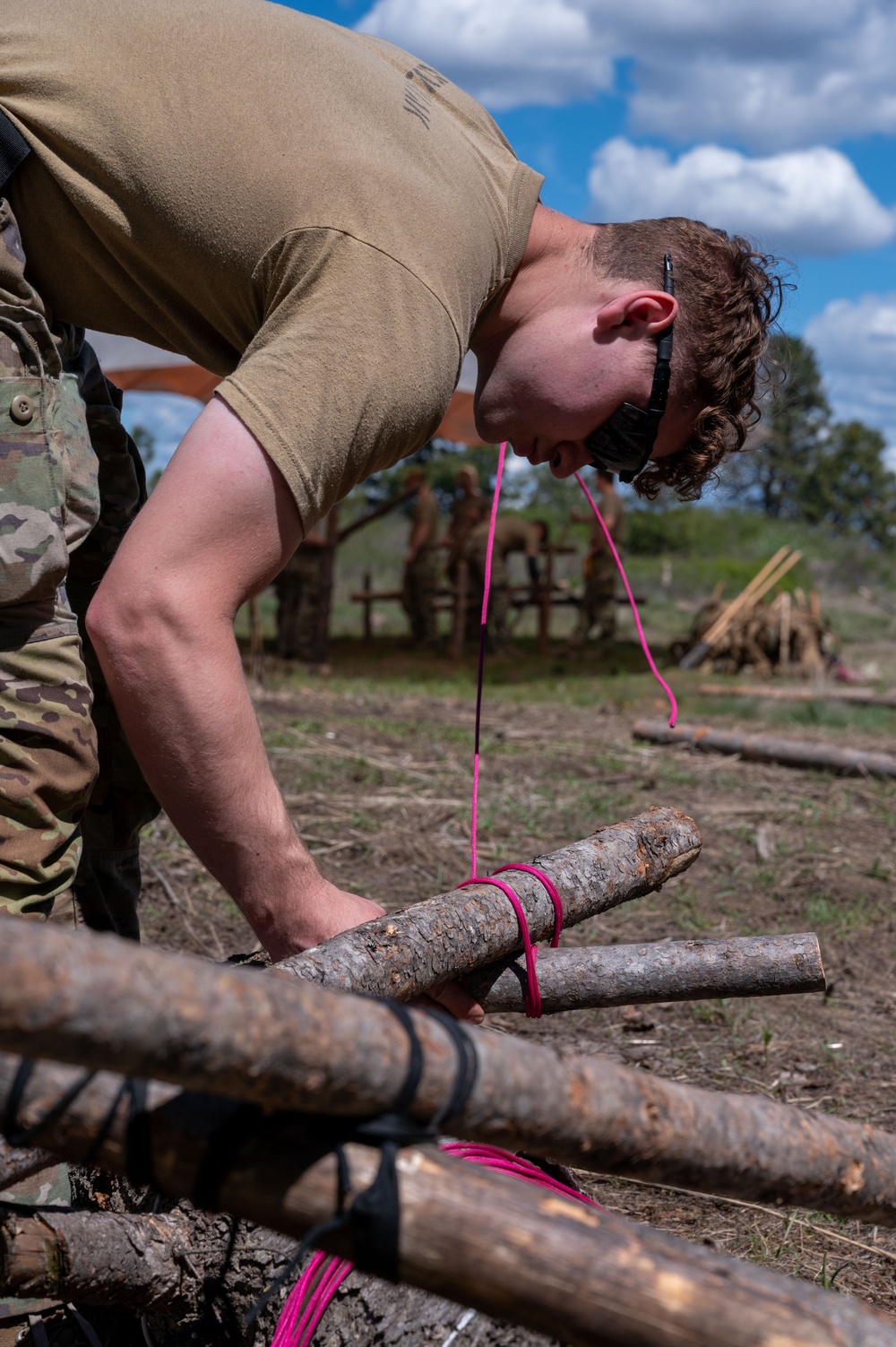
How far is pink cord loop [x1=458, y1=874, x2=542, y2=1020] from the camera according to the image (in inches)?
78.7

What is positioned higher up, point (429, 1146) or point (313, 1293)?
point (429, 1146)

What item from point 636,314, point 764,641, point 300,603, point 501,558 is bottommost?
point 764,641

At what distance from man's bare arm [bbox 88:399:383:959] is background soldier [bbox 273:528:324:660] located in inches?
518

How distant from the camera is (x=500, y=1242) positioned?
1.05 meters

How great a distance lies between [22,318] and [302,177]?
56cm

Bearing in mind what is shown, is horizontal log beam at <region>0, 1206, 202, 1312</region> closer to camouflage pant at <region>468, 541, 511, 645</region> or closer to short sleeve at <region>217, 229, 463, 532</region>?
short sleeve at <region>217, 229, 463, 532</region>

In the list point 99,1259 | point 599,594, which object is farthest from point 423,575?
point 99,1259

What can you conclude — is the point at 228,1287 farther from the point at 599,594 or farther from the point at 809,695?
the point at 599,594

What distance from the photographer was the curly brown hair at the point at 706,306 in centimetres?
213

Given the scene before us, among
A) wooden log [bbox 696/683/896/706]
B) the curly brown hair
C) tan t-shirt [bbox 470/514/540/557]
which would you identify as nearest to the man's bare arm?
the curly brown hair

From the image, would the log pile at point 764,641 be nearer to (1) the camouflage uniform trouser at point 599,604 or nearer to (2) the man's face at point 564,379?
(1) the camouflage uniform trouser at point 599,604

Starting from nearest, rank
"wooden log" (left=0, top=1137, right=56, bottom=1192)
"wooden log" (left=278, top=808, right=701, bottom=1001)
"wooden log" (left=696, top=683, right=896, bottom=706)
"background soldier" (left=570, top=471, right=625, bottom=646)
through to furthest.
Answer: "wooden log" (left=0, top=1137, right=56, bottom=1192) → "wooden log" (left=278, top=808, right=701, bottom=1001) → "wooden log" (left=696, top=683, right=896, bottom=706) → "background soldier" (left=570, top=471, right=625, bottom=646)

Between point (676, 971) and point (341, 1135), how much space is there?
1.25 metres

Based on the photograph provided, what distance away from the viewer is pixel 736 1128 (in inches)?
51.2
